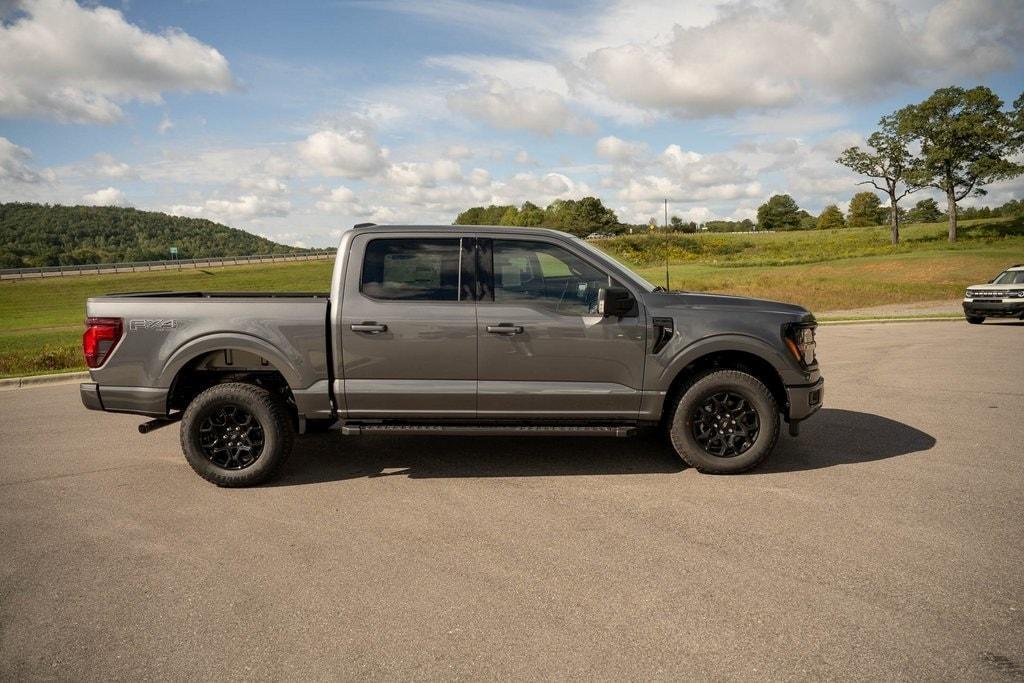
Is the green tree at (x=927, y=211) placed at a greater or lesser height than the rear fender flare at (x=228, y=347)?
greater

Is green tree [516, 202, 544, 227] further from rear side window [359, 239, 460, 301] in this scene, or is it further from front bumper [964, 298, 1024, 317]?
rear side window [359, 239, 460, 301]

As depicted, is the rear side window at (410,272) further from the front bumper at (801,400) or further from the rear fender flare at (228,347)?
the front bumper at (801,400)

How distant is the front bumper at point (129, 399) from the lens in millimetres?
5082

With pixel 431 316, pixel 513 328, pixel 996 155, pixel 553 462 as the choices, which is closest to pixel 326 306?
pixel 431 316

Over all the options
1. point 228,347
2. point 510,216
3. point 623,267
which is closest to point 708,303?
point 623,267

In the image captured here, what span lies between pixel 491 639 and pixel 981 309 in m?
18.4

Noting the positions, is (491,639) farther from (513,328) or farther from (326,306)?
(326,306)

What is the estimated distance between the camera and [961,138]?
187ft

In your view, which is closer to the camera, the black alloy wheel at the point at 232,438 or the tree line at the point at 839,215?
the black alloy wheel at the point at 232,438

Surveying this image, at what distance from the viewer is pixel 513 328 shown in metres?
5.00

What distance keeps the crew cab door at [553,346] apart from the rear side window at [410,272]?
269mm

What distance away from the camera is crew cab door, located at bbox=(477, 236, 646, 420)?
5023mm

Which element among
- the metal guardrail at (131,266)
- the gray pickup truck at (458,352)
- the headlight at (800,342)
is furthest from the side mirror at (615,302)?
the metal guardrail at (131,266)

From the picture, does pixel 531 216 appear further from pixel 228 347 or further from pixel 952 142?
pixel 228 347
